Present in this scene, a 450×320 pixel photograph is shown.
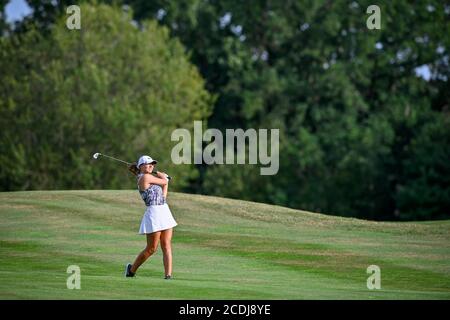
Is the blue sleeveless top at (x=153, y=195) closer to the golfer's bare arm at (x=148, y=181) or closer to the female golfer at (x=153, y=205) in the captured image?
the female golfer at (x=153, y=205)

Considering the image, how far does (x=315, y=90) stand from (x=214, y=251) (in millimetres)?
68233

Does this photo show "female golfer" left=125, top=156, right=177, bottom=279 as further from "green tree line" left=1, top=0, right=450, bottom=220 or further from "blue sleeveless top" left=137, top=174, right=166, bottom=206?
"green tree line" left=1, top=0, right=450, bottom=220

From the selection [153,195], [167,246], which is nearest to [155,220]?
[153,195]

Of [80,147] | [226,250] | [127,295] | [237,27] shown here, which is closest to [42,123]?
[80,147]

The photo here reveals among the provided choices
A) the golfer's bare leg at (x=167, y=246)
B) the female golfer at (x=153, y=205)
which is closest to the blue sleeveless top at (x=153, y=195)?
the female golfer at (x=153, y=205)

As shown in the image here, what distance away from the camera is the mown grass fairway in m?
21.7

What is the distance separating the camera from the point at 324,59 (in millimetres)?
98938

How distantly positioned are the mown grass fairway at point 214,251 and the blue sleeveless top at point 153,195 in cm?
150

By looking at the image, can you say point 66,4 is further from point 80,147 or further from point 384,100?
point 384,100

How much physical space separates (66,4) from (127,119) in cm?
2038

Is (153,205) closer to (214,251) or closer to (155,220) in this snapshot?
(155,220)

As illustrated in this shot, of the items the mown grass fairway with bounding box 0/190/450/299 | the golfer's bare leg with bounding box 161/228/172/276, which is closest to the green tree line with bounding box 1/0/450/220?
the mown grass fairway with bounding box 0/190/450/299

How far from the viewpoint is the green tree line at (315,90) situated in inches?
3312

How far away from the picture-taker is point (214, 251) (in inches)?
1166
